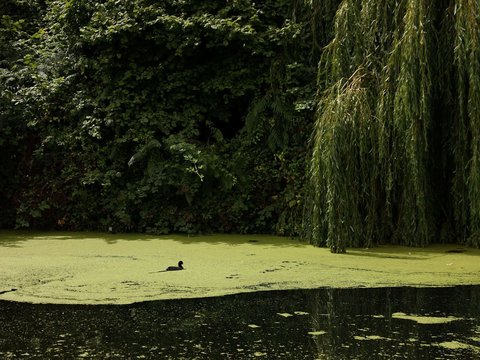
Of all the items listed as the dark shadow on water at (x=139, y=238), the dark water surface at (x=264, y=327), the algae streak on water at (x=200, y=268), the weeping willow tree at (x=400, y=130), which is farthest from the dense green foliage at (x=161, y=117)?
the dark water surface at (x=264, y=327)

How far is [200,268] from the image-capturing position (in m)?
5.70

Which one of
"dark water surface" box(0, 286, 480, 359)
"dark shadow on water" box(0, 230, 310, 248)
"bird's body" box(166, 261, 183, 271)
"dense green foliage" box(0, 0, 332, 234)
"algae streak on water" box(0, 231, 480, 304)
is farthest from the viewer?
"dense green foliage" box(0, 0, 332, 234)

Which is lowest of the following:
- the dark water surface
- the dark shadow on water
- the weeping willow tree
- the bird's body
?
the dark water surface

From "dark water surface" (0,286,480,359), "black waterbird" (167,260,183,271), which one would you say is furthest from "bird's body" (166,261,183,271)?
"dark water surface" (0,286,480,359)

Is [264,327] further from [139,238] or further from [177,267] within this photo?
[139,238]

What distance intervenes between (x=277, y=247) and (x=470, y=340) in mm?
3571

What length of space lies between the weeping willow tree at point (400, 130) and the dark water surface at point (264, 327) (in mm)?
1885

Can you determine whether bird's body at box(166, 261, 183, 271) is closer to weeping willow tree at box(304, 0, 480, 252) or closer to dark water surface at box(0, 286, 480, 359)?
dark water surface at box(0, 286, 480, 359)

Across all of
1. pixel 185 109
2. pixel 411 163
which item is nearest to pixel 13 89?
pixel 185 109

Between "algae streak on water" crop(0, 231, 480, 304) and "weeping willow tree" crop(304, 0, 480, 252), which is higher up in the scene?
"weeping willow tree" crop(304, 0, 480, 252)

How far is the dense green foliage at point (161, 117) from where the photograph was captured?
8.41m

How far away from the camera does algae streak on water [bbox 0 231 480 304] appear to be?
4.89 m

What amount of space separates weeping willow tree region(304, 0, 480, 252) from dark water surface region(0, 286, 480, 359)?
1.89 metres

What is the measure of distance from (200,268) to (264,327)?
1915 mm
